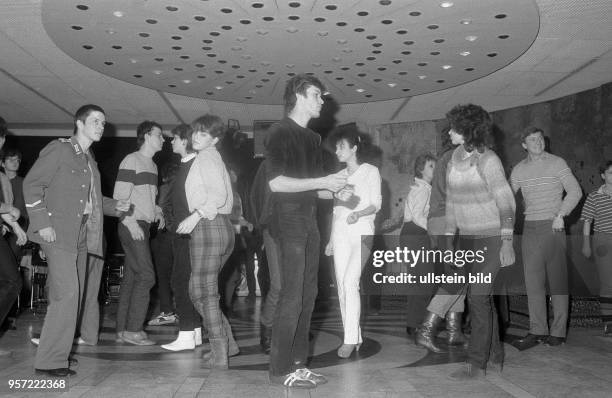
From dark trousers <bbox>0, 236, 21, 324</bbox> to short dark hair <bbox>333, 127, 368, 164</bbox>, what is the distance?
2.24 metres

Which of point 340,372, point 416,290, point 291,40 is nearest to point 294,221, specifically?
point 340,372

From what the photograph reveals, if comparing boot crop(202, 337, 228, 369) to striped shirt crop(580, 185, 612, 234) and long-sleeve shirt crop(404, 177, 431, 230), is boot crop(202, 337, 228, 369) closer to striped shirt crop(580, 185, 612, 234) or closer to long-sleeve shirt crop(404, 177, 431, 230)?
long-sleeve shirt crop(404, 177, 431, 230)

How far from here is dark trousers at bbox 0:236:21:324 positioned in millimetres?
3564

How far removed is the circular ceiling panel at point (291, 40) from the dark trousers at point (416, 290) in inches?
81.2

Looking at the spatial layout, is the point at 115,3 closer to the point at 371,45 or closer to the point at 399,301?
the point at 371,45

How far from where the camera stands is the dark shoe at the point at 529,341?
4.18 meters

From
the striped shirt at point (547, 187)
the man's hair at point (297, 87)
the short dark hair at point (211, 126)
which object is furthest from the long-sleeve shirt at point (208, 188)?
the striped shirt at point (547, 187)

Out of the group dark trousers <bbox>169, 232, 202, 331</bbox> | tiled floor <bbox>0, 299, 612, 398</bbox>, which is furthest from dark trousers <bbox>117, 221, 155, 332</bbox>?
dark trousers <bbox>169, 232, 202, 331</bbox>

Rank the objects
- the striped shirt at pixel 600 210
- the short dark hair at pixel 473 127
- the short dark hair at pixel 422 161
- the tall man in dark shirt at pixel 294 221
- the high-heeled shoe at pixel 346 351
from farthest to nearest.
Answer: the striped shirt at pixel 600 210 < the short dark hair at pixel 422 161 < the high-heeled shoe at pixel 346 351 < the short dark hair at pixel 473 127 < the tall man in dark shirt at pixel 294 221

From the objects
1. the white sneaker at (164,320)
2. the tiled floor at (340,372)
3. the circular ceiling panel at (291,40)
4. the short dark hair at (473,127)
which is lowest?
the white sneaker at (164,320)

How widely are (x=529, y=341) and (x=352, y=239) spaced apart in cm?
159

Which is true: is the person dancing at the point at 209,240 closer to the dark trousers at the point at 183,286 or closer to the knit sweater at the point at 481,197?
the dark trousers at the point at 183,286

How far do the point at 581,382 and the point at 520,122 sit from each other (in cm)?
727

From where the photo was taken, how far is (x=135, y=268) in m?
4.28
